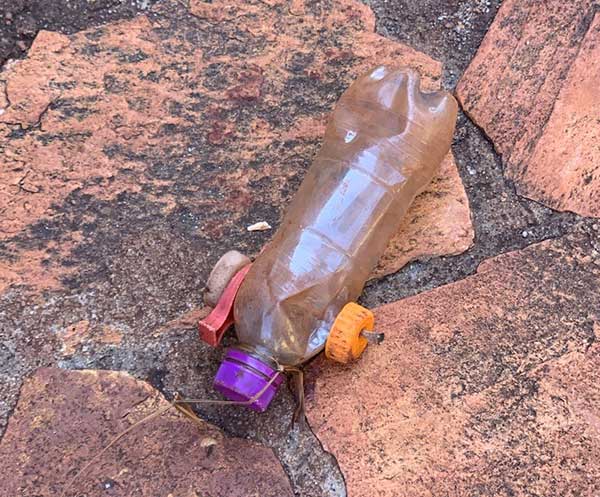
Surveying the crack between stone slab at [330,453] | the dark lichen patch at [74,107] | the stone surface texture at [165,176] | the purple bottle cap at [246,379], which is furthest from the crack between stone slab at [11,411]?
the dark lichen patch at [74,107]

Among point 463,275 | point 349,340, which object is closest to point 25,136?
point 349,340

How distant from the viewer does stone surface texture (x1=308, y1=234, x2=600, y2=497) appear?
3.78 ft

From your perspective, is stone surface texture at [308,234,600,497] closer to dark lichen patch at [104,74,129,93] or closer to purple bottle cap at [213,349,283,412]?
purple bottle cap at [213,349,283,412]

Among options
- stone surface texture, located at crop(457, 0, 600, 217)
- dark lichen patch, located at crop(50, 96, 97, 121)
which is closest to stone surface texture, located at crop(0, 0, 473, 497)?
dark lichen patch, located at crop(50, 96, 97, 121)

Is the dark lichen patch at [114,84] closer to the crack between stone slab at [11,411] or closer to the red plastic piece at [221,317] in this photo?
the red plastic piece at [221,317]

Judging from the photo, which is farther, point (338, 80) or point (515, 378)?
point (338, 80)

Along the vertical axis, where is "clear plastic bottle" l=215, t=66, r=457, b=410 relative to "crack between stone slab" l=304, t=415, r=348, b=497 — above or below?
above

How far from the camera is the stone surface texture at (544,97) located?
4.75 ft

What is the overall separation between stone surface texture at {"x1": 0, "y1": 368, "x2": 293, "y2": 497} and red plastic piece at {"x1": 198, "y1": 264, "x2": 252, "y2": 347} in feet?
0.40

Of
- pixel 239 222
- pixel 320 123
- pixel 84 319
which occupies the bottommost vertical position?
pixel 84 319

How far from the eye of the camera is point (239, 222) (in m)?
1.41

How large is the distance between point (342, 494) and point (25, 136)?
87cm

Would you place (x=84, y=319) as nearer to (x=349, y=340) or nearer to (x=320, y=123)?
(x=349, y=340)

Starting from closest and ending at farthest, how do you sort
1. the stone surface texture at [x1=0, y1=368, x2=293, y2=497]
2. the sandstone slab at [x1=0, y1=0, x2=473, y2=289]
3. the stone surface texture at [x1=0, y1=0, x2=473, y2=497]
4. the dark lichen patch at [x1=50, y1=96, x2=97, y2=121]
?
the stone surface texture at [x1=0, y1=368, x2=293, y2=497], the stone surface texture at [x1=0, y1=0, x2=473, y2=497], the sandstone slab at [x1=0, y1=0, x2=473, y2=289], the dark lichen patch at [x1=50, y1=96, x2=97, y2=121]
